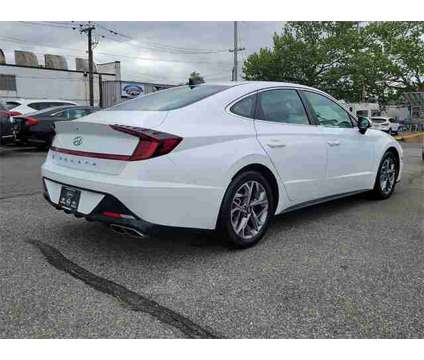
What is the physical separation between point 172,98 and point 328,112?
1.91 meters

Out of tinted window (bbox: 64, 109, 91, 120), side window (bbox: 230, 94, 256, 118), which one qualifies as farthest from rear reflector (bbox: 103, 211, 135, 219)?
tinted window (bbox: 64, 109, 91, 120)

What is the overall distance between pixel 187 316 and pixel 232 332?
0.31 m

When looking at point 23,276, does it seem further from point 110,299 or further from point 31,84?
point 31,84

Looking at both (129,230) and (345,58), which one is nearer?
(129,230)

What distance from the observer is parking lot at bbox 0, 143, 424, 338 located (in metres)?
2.45

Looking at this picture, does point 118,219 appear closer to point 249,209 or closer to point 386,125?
point 249,209

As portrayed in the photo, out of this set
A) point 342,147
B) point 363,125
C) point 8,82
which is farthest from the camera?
point 8,82

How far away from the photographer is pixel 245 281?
10.00 ft

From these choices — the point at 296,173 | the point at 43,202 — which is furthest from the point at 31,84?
the point at 296,173

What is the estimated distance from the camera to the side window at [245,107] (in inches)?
145

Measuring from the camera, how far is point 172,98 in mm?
3871

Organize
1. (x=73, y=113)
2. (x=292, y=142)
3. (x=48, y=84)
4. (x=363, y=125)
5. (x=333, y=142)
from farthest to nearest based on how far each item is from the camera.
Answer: (x=48, y=84) < (x=73, y=113) < (x=363, y=125) < (x=333, y=142) < (x=292, y=142)

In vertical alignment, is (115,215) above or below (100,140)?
below

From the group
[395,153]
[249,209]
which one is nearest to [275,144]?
[249,209]
